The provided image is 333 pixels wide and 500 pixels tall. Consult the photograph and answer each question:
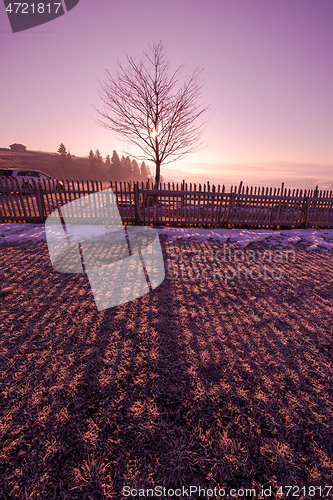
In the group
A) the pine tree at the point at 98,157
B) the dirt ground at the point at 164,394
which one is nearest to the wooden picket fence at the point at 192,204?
the dirt ground at the point at 164,394

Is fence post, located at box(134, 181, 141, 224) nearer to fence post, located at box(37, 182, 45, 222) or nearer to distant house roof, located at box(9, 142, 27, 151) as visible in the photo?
fence post, located at box(37, 182, 45, 222)

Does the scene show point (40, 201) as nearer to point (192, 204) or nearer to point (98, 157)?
point (192, 204)

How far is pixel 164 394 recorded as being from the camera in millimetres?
1930

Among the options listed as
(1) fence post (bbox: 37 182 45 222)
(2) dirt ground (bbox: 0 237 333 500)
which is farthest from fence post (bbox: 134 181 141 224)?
(2) dirt ground (bbox: 0 237 333 500)

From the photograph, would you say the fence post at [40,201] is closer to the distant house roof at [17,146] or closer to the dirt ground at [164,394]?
the dirt ground at [164,394]

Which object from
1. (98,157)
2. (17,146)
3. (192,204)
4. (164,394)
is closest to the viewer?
(164,394)

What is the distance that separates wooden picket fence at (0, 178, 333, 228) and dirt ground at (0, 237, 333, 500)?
4.98 m

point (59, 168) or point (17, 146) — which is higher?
point (17, 146)

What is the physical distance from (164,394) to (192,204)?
703 cm

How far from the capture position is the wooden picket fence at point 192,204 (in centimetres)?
763

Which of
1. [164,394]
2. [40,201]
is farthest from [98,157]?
[164,394]

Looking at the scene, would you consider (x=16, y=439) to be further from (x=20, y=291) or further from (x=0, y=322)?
(x=20, y=291)

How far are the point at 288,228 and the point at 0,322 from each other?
9.95 meters

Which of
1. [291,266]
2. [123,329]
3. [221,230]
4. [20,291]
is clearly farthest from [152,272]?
[221,230]
